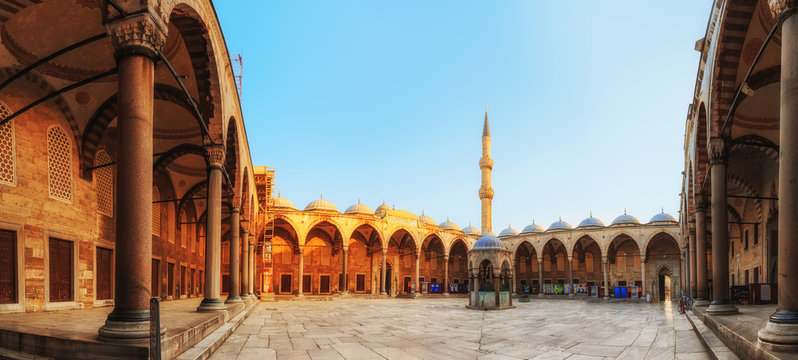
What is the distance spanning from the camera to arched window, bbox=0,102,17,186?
967 cm

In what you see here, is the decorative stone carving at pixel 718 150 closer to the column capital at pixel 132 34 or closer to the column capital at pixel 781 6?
the column capital at pixel 781 6

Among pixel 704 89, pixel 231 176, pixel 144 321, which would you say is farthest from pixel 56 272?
pixel 704 89

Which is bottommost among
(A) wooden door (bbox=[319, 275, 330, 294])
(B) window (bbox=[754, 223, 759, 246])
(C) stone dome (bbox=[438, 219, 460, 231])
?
(A) wooden door (bbox=[319, 275, 330, 294])

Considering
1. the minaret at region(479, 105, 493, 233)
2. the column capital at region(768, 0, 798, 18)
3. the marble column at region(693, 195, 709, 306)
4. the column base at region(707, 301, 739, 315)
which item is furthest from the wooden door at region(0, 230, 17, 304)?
the minaret at region(479, 105, 493, 233)

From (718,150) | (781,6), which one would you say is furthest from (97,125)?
(718,150)

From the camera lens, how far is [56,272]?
36.2ft

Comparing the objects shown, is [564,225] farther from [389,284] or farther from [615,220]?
[389,284]

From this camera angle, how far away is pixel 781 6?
5637 mm

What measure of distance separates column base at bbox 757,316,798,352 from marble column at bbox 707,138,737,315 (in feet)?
18.6

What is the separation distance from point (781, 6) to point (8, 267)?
42.8 ft

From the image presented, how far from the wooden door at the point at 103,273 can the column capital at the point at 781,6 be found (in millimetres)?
14634

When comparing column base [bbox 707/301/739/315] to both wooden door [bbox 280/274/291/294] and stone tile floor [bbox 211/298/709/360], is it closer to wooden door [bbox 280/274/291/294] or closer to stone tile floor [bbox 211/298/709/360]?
stone tile floor [bbox 211/298/709/360]

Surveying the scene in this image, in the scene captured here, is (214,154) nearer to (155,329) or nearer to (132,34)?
(132,34)

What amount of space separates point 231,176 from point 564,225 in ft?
119
